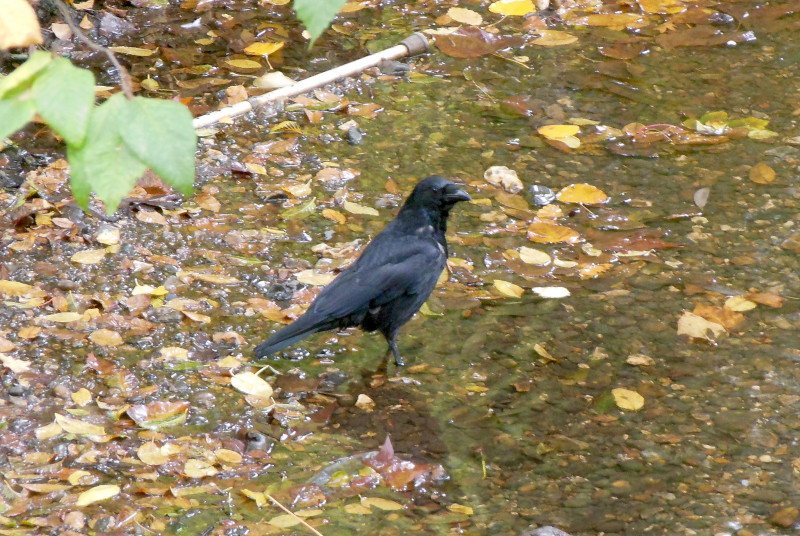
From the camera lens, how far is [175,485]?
10.7 feet

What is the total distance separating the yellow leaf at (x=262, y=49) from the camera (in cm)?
643

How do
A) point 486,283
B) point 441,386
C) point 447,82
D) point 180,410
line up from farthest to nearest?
point 447,82
point 486,283
point 441,386
point 180,410

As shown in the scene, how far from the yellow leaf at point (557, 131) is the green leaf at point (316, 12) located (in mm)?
4655

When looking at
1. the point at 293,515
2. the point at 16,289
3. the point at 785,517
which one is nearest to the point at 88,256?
the point at 16,289

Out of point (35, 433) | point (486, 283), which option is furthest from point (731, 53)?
point (35, 433)

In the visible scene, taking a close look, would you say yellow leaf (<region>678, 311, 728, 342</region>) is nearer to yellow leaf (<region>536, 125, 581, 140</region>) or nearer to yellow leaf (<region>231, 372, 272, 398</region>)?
yellow leaf (<region>536, 125, 581, 140</region>)

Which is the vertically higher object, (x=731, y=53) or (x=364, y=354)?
(x=731, y=53)

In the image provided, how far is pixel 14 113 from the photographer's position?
1195 mm

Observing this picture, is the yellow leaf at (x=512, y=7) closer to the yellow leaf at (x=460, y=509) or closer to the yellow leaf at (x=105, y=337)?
the yellow leaf at (x=105, y=337)

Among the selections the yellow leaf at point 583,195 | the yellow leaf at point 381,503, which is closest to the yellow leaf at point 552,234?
the yellow leaf at point 583,195

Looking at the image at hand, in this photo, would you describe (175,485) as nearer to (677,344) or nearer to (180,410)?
(180,410)

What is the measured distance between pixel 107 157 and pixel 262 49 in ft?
17.9

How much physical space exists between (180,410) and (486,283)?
1702mm

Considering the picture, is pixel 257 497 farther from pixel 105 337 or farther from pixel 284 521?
pixel 105 337
